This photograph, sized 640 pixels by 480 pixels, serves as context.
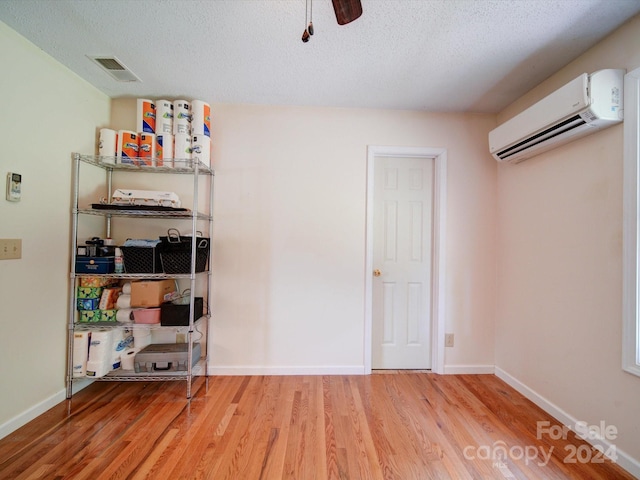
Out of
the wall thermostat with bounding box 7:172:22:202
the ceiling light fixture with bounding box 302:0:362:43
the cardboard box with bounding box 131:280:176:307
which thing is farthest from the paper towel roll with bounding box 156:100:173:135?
the ceiling light fixture with bounding box 302:0:362:43

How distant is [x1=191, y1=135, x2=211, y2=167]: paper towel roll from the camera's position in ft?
6.72

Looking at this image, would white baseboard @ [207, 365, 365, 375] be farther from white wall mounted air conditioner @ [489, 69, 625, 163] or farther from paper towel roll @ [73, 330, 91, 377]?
white wall mounted air conditioner @ [489, 69, 625, 163]

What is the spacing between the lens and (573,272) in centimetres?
165

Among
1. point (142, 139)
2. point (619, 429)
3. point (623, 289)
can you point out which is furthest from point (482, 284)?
point (142, 139)

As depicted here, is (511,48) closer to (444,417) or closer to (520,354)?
(520,354)

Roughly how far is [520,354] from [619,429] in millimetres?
683

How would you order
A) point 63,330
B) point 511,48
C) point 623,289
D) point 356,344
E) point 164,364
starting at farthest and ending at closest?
point 356,344
point 164,364
point 63,330
point 511,48
point 623,289

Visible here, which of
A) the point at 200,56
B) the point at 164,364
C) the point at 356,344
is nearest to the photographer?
the point at 200,56

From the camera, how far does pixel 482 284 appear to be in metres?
2.35

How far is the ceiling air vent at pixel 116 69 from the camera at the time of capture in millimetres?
1733

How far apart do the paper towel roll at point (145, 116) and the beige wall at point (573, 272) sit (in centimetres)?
296

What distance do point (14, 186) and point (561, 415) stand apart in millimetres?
3651

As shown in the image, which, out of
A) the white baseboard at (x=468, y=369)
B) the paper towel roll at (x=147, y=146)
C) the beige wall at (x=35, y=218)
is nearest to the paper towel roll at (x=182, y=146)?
the paper towel roll at (x=147, y=146)

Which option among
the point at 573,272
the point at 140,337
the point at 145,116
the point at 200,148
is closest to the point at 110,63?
the point at 145,116
